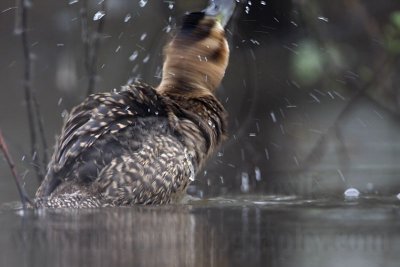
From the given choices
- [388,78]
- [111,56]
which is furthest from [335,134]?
[111,56]

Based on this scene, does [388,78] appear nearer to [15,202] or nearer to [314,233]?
[15,202]

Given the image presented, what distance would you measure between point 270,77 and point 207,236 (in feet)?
17.0

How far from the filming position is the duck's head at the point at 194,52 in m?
7.90

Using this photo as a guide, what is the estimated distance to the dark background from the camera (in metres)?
9.81

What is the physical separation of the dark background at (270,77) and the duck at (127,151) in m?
1.79

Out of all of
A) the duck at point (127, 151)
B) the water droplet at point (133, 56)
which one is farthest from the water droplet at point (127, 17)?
the duck at point (127, 151)

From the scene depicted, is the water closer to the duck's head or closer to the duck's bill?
the duck's head

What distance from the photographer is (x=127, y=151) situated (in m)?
6.70

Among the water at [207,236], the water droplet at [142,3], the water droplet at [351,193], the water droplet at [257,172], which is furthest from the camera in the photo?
the water droplet at [142,3]

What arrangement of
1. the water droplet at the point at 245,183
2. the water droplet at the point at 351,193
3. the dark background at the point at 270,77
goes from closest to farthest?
the water droplet at the point at 351,193
the water droplet at the point at 245,183
the dark background at the point at 270,77

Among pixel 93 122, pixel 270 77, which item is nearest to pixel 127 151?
pixel 93 122

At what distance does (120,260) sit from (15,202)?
297cm

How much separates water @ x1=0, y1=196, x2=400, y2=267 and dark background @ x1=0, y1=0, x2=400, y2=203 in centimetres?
242

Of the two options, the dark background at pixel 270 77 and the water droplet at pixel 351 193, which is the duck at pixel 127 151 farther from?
the dark background at pixel 270 77
